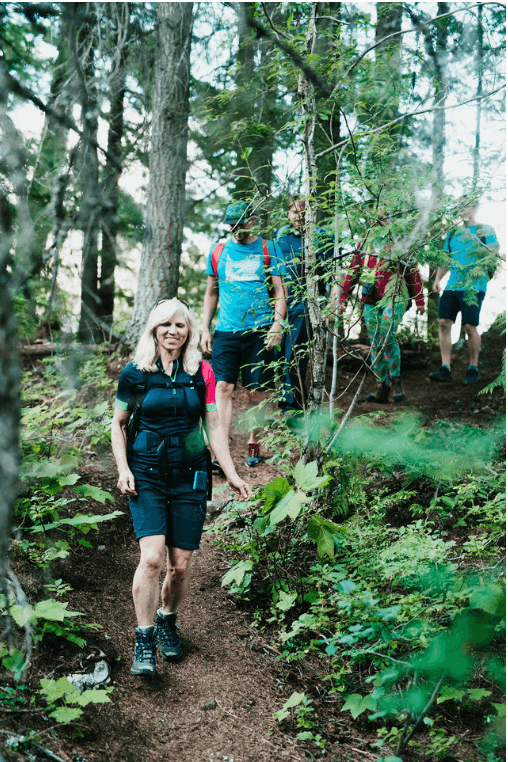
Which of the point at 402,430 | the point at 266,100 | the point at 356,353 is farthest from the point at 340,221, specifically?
the point at 266,100

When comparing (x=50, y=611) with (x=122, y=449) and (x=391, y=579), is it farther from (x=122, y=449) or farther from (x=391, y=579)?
(x=391, y=579)

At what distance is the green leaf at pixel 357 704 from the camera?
104 inches

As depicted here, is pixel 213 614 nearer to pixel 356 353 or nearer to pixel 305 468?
pixel 305 468

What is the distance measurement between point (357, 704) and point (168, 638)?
1.25m

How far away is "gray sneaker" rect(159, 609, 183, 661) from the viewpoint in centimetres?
335

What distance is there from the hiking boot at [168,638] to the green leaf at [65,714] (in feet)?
3.34

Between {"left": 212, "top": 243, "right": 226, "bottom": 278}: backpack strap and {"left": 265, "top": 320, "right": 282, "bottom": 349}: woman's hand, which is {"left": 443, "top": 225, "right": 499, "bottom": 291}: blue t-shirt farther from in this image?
{"left": 212, "top": 243, "right": 226, "bottom": 278}: backpack strap

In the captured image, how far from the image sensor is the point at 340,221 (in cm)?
389

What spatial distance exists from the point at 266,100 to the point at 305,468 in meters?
5.23

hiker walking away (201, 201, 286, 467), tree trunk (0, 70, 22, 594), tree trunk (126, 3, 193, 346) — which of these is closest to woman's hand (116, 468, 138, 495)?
tree trunk (0, 70, 22, 594)

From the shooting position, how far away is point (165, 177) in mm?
7383

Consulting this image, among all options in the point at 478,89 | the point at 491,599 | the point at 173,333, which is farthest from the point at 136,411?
the point at 478,89

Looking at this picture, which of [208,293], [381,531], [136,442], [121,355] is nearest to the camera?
[136,442]

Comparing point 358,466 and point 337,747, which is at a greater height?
point 358,466
